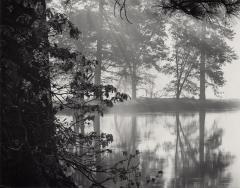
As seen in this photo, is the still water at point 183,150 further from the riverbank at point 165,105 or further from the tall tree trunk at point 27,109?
the riverbank at point 165,105

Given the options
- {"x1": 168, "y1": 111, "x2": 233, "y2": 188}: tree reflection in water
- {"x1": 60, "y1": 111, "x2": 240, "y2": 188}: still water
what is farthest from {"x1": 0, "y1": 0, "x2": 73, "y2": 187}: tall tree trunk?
{"x1": 168, "y1": 111, "x2": 233, "y2": 188}: tree reflection in water

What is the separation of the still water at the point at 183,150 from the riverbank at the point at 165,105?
9036mm

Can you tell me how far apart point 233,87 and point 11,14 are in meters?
50.1

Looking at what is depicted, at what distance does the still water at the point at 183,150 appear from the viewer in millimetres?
9742

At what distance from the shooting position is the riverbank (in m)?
32.7

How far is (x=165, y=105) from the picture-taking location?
34.5m

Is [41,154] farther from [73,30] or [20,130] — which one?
[73,30]

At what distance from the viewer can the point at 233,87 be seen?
54000 mm

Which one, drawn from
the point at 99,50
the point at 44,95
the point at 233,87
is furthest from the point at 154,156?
the point at 233,87

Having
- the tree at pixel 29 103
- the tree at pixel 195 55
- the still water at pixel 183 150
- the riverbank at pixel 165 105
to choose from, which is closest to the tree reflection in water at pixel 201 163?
the still water at pixel 183 150

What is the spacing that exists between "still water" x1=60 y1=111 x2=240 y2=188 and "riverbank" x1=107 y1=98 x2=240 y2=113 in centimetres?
904

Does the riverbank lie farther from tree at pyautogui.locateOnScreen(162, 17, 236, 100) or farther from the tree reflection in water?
the tree reflection in water

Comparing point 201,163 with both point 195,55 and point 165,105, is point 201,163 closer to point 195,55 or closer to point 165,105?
point 165,105

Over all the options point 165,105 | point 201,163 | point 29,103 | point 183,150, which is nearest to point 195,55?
point 165,105
